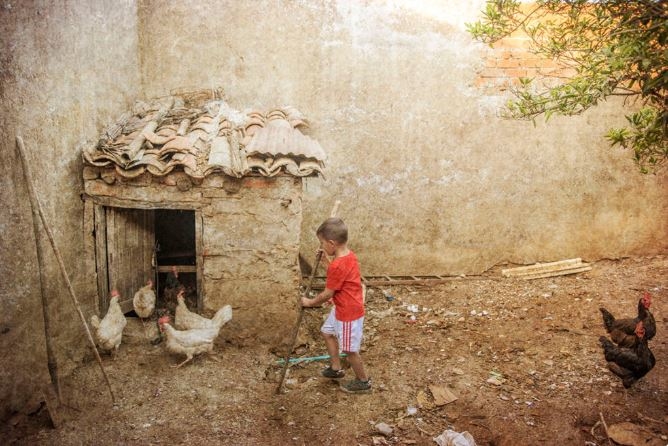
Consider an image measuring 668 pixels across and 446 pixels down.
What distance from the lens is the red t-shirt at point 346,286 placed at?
3.87 m

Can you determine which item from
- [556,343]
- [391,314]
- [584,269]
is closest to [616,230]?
[584,269]

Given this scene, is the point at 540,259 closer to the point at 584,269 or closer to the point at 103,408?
the point at 584,269

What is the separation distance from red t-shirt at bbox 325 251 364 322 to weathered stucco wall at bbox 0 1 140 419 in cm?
241

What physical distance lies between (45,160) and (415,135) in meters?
4.88

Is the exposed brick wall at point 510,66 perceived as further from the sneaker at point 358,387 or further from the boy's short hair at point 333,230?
the sneaker at point 358,387

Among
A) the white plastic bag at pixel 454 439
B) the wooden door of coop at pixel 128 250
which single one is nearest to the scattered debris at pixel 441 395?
the white plastic bag at pixel 454 439

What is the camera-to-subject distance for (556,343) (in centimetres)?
500

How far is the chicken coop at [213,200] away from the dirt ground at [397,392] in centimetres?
58

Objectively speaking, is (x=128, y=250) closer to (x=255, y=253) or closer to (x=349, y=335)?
(x=255, y=253)

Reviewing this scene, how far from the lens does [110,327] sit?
4309mm

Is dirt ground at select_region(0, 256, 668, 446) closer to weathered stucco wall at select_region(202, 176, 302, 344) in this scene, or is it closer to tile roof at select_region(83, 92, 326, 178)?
weathered stucco wall at select_region(202, 176, 302, 344)

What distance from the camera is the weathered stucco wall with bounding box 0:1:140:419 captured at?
137 inches

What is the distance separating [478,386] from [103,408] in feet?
11.4

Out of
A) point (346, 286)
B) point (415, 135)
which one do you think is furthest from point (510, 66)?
point (346, 286)
